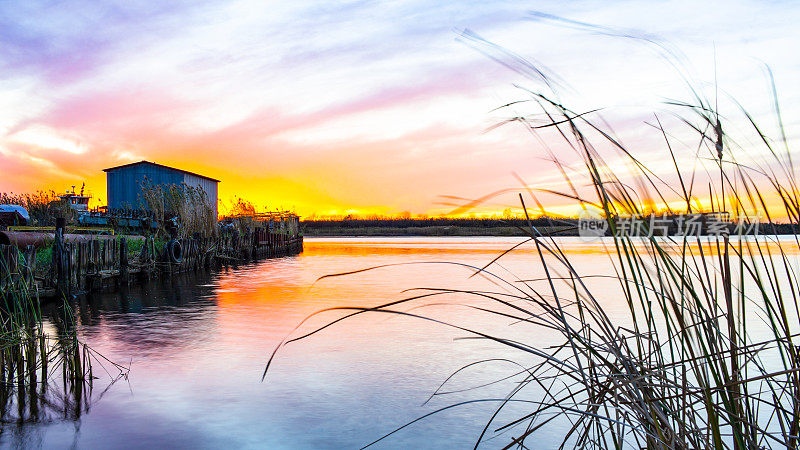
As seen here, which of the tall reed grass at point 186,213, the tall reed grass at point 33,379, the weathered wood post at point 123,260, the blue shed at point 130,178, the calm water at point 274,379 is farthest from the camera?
the blue shed at point 130,178

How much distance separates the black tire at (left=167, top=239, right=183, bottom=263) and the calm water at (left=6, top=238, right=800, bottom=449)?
4043mm

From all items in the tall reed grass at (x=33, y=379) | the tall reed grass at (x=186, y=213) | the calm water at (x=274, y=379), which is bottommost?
the calm water at (x=274, y=379)

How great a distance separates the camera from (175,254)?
12.8m

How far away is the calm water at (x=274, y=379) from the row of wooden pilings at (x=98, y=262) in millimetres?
639

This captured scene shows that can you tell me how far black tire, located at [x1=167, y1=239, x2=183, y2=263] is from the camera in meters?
12.4

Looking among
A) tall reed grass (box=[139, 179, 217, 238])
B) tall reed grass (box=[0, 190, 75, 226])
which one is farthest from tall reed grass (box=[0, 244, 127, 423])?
tall reed grass (box=[0, 190, 75, 226])

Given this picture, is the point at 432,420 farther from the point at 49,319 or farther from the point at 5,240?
the point at 5,240

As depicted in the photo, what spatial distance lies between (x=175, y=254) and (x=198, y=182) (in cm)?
Result: 1686

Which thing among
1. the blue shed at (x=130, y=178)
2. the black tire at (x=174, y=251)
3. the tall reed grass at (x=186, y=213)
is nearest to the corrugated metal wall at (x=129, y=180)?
the blue shed at (x=130, y=178)

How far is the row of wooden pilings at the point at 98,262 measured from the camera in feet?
20.7

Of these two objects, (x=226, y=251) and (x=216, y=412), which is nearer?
(x=216, y=412)

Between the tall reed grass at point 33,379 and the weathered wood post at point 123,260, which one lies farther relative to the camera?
the weathered wood post at point 123,260

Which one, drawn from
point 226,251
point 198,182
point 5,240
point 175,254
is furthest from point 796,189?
point 198,182

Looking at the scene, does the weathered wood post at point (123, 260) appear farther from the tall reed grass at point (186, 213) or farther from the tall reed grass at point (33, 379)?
the tall reed grass at point (33, 379)
